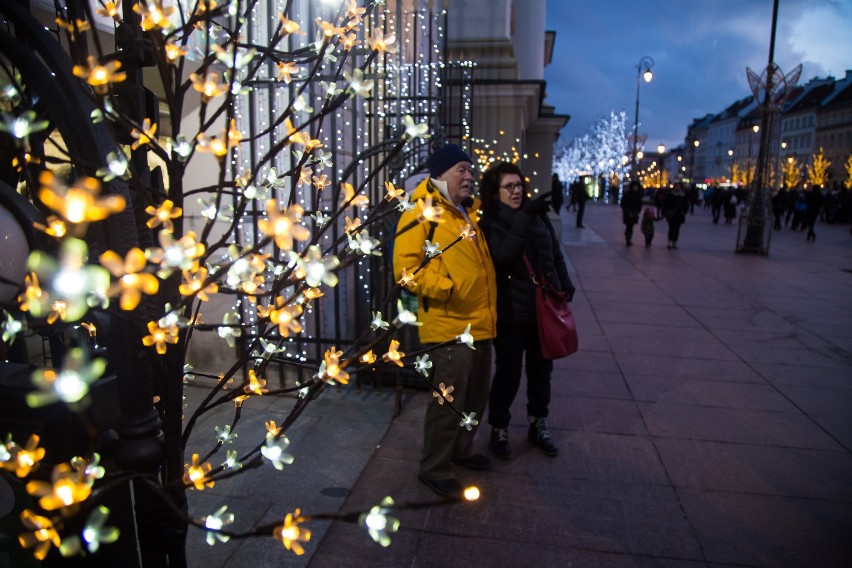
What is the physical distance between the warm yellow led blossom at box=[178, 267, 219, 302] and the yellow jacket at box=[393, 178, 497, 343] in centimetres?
164

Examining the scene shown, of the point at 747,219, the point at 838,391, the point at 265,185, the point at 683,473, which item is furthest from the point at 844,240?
the point at 265,185

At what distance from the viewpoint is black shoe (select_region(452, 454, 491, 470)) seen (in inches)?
148

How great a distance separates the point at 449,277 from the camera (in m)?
3.25

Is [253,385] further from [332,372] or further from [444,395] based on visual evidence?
[444,395]

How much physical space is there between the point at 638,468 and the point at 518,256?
162cm

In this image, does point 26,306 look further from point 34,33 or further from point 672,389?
point 672,389

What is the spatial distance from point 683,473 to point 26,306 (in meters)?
3.75

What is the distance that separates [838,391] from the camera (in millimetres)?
5258

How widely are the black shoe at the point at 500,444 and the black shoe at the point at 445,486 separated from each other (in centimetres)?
54

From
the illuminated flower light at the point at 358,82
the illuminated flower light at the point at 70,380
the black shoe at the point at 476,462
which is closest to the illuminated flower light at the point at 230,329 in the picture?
the illuminated flower light at the point at 70,380

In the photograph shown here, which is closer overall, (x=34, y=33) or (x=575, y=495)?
(x=34, y=33)

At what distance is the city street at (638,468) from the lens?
118 inches

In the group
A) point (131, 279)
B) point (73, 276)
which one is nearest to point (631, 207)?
point (131, 279)

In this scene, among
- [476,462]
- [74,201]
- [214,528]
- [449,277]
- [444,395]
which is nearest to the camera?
[74,201]
